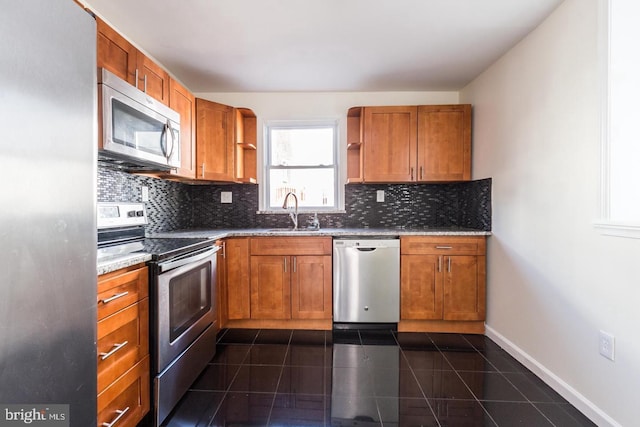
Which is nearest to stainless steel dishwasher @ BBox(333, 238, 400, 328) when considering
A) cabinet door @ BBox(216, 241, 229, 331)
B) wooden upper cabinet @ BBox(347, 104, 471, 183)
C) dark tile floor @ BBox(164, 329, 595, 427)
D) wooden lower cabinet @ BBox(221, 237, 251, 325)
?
dark tile floor @ BBox(164, 329, 595, 427)

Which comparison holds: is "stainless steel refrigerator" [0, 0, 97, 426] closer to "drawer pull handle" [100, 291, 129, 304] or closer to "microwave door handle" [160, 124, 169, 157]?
"drawer pull handle" [100, 291, 129, 304]

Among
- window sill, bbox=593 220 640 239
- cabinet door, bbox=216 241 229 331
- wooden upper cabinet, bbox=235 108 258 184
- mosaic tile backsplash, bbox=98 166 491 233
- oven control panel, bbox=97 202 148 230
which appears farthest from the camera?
mosaic tile backsplash, bbox=98 166 491 233

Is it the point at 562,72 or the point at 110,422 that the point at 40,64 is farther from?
the point at 562,72

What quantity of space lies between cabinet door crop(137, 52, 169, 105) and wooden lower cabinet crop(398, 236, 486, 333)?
2247 mm

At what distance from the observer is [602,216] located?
4.97 feet

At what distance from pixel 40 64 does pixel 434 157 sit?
2796 mm

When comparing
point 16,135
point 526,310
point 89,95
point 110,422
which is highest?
point 89,95

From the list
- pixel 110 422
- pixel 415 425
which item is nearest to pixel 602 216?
pixel 415 425

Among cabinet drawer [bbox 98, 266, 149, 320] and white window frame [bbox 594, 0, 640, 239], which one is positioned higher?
white window frame [bbox 594, 0, 640, 239]

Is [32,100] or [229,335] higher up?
[32,100]

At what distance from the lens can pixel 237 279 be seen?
263 centimetres

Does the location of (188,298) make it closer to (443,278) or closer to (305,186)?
(305,186)

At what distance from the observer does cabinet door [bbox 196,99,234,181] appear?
266cm

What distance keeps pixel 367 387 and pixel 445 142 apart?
225 cm
